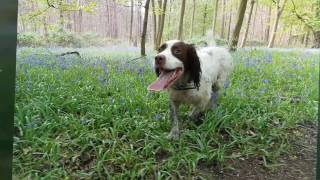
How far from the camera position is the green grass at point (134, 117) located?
1708mm

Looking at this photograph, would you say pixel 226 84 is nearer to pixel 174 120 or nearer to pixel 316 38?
pixel 174 120

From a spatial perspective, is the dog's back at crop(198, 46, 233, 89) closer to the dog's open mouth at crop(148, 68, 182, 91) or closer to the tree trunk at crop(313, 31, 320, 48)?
the dog's open mouth at crop(148, 68, 182, 91)

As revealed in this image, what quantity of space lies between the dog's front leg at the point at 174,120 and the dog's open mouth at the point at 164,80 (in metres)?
0.15

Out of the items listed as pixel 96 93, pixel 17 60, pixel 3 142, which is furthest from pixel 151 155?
pixel 17 60

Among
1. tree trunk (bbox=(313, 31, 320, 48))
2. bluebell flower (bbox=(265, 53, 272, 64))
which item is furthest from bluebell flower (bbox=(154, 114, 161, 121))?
tree trunk (bbox=(313, 31, 320, 48))

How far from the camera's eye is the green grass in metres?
1.71

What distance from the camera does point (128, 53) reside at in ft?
6.32

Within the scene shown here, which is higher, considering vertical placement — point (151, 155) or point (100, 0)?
point (100, 0)

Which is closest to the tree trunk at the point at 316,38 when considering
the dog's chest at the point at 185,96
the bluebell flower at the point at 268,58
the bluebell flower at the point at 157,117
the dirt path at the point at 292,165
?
the bluebell flower at the point at 268,58

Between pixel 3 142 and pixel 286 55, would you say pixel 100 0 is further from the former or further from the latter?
pixel 286 55

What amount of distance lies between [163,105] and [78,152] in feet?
1.47

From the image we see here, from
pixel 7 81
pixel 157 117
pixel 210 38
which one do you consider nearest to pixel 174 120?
pixel 157 117

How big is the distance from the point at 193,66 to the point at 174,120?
0.27m

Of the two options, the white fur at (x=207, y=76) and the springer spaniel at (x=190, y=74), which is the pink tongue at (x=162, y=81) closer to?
the springer spaniel at (x=190, y=74)
